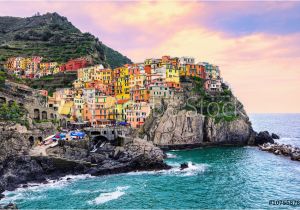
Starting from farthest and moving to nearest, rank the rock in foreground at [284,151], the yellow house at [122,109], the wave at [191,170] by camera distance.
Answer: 1. the yellow house at [122,109]
2. the rock in foreground at [284,151]
3. the wave at [191,170]

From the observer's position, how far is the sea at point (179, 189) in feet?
135

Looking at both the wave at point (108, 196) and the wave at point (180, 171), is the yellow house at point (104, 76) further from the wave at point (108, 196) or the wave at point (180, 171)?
the wave at point (108, 196)

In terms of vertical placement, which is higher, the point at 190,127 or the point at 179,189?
the point at 190,127

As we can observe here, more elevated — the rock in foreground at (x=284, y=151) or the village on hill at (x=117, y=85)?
the village on hill at (x=117, y=85)

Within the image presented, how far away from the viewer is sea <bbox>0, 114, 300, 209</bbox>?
4116 centimetres

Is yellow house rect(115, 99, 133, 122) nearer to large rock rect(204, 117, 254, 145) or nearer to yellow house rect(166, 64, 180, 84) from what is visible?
yellow house rect(166, 64, 180, 84)

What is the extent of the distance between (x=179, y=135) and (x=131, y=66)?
101ft

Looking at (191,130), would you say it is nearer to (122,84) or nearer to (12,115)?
(122,84)

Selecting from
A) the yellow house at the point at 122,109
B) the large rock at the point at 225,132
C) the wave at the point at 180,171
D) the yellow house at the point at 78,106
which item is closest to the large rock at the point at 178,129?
the large rock at the point at 225,132

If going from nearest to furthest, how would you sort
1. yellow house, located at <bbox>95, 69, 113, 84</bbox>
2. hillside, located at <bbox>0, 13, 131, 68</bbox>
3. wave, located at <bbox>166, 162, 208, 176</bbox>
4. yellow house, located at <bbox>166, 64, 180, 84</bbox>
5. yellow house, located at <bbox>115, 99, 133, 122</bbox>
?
wave, located at <bbox>166, 162, 208, 176</bbox> → yellow house, located at <bbox>115, 99, 133, 122</bbox> → yellow house, located at <bbox>166, 64, 180, 84</bbox> → yellow house, located at <bbox>95, 69, 113, 84</bbox> → hillside, located at <bbox>0, 13, 131, 68</bbox>

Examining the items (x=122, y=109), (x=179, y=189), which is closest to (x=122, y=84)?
(x=122, y=109)

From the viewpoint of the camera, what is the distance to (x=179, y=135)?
283ft

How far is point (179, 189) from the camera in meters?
47.2

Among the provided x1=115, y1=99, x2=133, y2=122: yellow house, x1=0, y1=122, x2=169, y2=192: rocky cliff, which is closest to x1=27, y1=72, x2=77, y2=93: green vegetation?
x1=115, y1=99, x2=133, y2=122: yellow house
